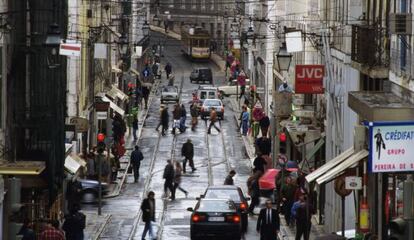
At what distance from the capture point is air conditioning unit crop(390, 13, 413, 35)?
31.2 meters

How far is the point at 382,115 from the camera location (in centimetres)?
3045

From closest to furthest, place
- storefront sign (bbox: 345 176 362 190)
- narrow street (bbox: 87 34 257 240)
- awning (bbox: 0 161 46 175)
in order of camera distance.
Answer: storefront sign (bbox: 345 176 362 190) → awning (bbox: 0 161 46 175) → narrow street (bbox: 87 34 257 240)

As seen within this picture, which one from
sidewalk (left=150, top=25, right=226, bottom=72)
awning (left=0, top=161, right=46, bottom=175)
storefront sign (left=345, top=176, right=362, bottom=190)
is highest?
storefront sign (left=345, top=176, right=362, bottom=190)

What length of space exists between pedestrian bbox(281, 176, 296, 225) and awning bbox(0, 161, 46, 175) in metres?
10.1

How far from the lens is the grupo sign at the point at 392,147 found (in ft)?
93.6

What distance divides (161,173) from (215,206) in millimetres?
20147

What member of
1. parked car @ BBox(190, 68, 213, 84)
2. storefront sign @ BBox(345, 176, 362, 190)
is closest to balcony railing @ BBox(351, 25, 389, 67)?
storefront sign @ BBox(345, 176, 362, 190)

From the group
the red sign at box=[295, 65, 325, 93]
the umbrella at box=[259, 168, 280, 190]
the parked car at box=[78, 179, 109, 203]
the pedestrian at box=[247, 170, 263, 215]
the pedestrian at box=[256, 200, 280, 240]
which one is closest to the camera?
the pedestrian at box=[256, 200, 280, 240]

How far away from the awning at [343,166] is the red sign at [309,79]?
14789mm

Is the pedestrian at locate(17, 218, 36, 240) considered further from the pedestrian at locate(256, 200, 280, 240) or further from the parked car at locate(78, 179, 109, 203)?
the parked car at locate(78, 179, 109, 203)

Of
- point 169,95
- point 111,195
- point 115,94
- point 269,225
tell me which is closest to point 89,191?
point 111,195

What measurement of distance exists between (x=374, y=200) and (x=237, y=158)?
33.8 meters

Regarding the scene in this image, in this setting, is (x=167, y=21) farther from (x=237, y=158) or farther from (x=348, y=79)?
(x=348, y=79)

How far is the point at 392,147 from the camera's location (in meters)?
28.8
